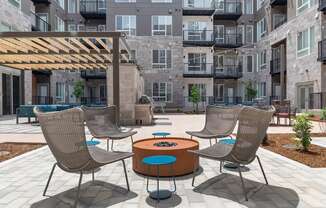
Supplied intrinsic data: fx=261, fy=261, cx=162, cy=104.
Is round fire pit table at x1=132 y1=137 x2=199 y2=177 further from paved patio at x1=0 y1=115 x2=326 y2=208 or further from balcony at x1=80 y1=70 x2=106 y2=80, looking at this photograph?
balcony at x1=80 y1=70 x2=106 y2=80

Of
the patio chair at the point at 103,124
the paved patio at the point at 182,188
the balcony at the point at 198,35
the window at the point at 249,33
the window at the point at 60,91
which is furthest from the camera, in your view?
the window at the point at 249,33

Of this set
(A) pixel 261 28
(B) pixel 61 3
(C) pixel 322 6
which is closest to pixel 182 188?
(C) pixel 322 6

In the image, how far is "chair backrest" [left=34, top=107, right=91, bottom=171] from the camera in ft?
10.5

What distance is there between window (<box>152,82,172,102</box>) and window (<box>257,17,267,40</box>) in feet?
35.1

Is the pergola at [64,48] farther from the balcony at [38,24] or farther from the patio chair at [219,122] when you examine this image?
the balcony at [38,24]

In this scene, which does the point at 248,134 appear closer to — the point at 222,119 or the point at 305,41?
the point at 222,119

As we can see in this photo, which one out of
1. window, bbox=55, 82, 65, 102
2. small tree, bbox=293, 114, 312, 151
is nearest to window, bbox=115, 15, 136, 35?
window, bbox=55, 82, 65, 102

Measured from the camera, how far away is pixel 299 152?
604cm

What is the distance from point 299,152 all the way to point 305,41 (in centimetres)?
1423

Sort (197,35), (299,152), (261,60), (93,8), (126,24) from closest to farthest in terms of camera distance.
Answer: (299,152)
(126,24)
(261,60)
(197,35)
(93,8)

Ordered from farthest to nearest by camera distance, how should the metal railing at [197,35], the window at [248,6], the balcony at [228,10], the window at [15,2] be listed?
the window at [248,6]
the balcony at [228,10]
the metal railing at [197,35]
the window at [15,2]

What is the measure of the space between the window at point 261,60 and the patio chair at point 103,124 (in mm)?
21717

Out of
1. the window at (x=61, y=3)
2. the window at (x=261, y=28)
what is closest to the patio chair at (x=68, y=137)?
the window at (x=261, y=28)

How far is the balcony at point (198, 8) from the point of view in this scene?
25406mm
